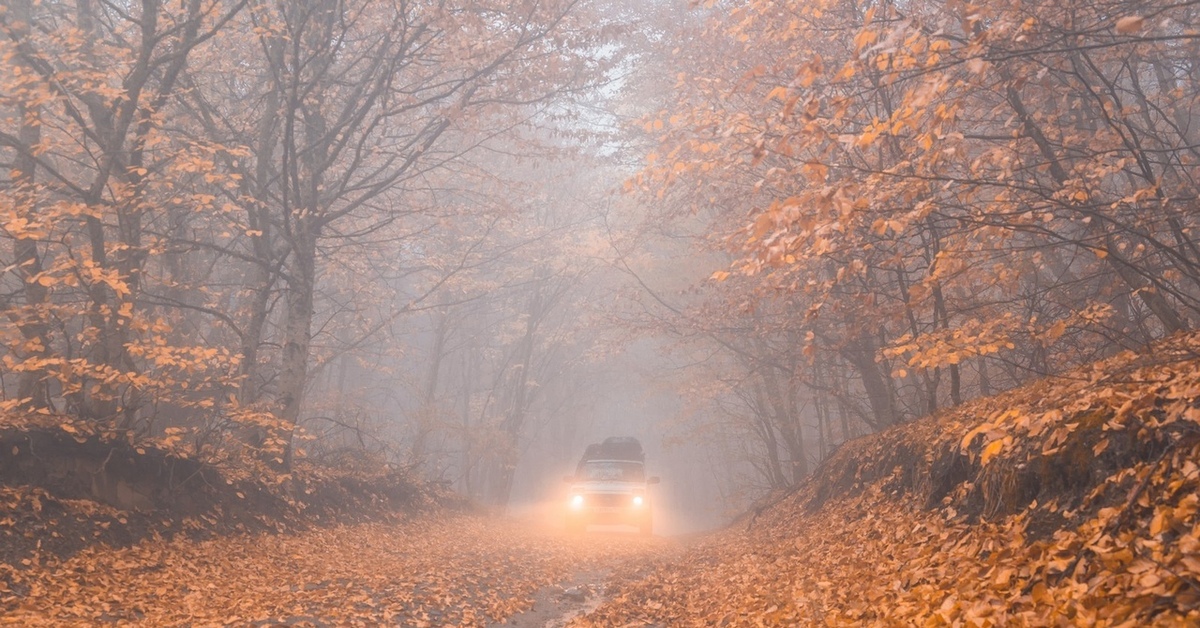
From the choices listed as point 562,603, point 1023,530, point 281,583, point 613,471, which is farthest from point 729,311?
point 1023,530

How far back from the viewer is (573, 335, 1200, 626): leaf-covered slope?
3.74 metres

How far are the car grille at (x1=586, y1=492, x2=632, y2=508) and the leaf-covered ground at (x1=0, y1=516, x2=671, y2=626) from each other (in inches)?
252

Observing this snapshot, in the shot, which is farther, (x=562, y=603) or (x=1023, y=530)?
(x=562, y=603)

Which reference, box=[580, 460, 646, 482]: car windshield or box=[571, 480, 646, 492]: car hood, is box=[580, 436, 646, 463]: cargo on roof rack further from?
box=[571, 480, 646, 492]: car hood

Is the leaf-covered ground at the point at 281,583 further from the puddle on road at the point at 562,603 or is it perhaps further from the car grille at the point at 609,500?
the car grille at the point at 609,500

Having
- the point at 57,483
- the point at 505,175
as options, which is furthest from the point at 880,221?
the point at 505,175

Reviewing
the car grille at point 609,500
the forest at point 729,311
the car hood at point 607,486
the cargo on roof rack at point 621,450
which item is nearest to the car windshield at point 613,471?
the car hood at point 607,486

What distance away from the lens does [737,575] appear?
899 centimetres

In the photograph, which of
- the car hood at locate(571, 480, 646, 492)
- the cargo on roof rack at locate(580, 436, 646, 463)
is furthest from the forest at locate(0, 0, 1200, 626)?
the cargo on roof rack at locate(580, 436, 646, 463)

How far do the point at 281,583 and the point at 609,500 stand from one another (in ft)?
38.5

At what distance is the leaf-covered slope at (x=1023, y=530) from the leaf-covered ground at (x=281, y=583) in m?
1.70

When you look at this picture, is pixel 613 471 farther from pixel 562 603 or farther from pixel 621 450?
pixel 562 603

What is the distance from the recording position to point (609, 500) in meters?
19.1

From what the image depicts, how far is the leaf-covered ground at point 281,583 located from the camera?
6.36 m
